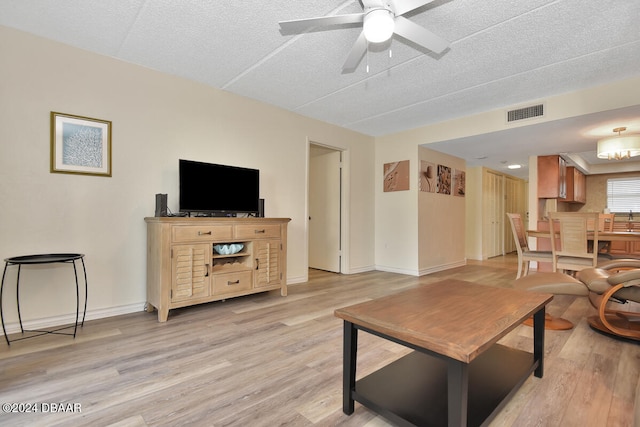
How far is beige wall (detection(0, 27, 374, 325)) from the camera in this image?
8.25 feet

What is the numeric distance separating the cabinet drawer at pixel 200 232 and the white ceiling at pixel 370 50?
162cm

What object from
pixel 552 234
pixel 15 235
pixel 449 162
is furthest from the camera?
pixel 449 162

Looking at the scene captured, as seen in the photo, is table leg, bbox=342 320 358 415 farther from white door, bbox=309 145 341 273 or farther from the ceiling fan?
white door, bbox=309 145 341 273

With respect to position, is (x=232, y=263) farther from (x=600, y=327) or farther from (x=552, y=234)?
(x=552, y=234)

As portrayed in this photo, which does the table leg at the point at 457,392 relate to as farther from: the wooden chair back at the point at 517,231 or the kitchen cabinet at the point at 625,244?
the kitchen cabinet at the point at 625,244

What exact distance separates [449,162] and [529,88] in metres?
2.40

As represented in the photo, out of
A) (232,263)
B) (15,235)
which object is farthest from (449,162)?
(15,235)

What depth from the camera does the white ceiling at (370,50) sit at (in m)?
2.23

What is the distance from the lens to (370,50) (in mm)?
2773

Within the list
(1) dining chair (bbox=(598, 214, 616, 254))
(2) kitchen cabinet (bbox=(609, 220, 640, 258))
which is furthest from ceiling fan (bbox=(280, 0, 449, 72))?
(2) kitchen cabinet (bbox=(609, 220, 640, 258))

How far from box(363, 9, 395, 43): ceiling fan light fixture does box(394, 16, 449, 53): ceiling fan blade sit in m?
0.12

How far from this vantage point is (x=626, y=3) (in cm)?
211

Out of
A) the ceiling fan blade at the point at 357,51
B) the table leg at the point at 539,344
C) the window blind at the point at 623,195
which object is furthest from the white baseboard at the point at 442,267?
the window blind at the point at 623,195

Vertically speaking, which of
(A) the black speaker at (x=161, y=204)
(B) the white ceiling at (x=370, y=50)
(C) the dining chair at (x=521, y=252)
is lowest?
(C) the dining chair at (x=521, y=252)
